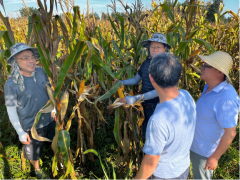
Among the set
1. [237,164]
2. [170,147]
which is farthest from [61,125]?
[237,164]

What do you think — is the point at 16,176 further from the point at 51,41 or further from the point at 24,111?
the point at 51,41

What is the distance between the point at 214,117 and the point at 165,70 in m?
0.69

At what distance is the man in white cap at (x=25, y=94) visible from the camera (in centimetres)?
149

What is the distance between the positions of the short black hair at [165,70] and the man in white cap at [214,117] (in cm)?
50

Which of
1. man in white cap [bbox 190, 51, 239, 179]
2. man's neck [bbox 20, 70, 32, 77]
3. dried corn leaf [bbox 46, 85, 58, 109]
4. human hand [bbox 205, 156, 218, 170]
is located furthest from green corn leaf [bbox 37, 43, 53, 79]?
human hand [bbox 205, 156, 218, 170]

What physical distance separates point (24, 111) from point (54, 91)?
546mm

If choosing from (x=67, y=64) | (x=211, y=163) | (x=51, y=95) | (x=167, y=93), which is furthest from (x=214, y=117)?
(x=51, y=95)

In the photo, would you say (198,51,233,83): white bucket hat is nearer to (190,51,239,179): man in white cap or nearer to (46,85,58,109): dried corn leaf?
(190,51,239,179): man in white cap

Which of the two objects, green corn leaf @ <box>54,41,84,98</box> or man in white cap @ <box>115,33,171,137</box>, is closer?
green corn leaf @ <box>54,41,84,98</box>

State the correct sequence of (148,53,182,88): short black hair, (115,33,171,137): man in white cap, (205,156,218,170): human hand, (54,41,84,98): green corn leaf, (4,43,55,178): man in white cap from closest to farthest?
(148,53,182,88): short black hair < (54,41,84,98): green corn leaf < (205,156,218,170): human hand < (4,43,55,178): man in white cap < (115,33,171,137): man in white cap

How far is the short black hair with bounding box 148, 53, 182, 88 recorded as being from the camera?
0.92 m

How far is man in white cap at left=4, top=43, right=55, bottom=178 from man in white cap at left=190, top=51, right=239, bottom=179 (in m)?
1.48

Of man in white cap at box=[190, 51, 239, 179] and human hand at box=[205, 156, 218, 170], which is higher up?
man in white cap at box=[190, 51, 239, 179]

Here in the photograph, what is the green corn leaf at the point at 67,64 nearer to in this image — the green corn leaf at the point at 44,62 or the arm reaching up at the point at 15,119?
the green corn leaf at the point at 44,62
